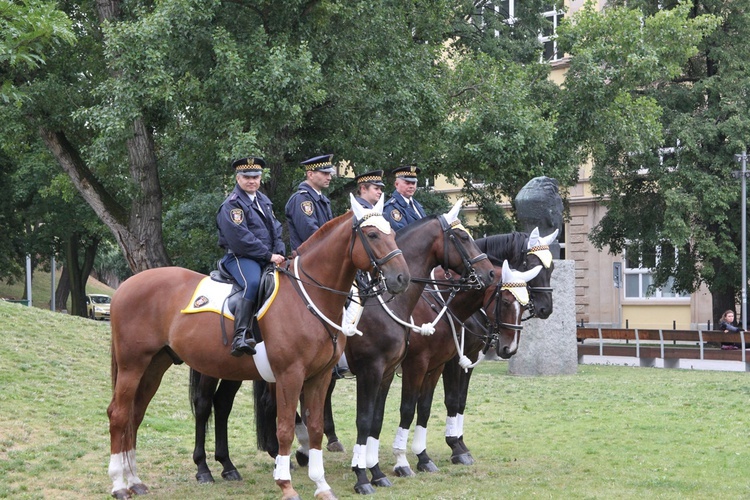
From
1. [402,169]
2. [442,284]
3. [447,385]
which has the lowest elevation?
[447,385]

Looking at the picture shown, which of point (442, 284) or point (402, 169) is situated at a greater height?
point (402, 169)

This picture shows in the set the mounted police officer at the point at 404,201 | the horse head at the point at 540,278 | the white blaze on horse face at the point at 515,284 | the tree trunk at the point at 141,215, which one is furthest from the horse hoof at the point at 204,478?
the tree trunk at the point at 141,215

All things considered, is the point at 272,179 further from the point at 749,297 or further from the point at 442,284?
the point at 749,297

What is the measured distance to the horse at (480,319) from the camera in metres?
10.9

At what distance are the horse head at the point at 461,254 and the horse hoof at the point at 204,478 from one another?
3.16 meters

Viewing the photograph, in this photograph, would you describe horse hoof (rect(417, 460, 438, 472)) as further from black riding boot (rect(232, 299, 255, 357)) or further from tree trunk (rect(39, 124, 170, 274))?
tree trunk (rect(39, 124, 170, 274))

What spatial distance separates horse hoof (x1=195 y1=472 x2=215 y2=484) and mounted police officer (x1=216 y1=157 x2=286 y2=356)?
1821 millimetres

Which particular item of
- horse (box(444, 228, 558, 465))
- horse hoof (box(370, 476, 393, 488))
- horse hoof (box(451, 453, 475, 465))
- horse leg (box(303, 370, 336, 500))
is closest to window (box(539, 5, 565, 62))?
horse (box(444, 228, 558, 465))

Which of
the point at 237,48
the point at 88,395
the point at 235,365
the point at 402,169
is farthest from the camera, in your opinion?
the point at 237,48

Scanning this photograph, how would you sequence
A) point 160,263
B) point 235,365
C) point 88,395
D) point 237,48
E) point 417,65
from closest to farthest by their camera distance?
point 235,365 → point 88,395 → point 237,48 → point 160,263 → point 417,65

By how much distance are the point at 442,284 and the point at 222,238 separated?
2.16 m

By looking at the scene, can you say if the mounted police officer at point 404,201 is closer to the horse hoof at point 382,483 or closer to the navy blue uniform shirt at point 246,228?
the navy blue uniform shirt at point 246,228

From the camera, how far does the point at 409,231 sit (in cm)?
990

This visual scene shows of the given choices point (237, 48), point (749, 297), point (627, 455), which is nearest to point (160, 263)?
point (237, 48)
